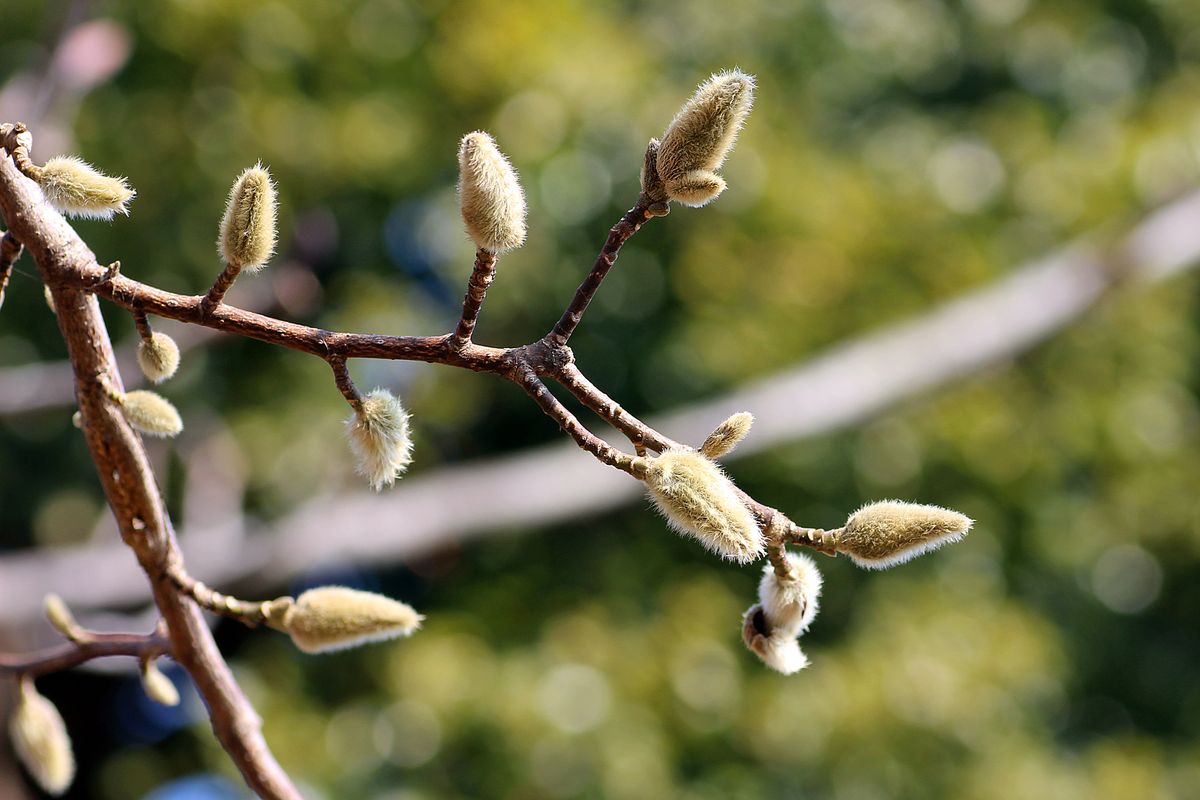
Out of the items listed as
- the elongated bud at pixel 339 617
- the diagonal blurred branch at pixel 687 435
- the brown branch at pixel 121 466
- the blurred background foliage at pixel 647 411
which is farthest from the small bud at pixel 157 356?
the blurred background foliage at pixel 647 411

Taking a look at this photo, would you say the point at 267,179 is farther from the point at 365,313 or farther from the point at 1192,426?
the point at 1192,426

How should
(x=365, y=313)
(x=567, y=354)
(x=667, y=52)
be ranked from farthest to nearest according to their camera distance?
(x=667, y=52) < (x=365, y=313) < (x=567, y=354)

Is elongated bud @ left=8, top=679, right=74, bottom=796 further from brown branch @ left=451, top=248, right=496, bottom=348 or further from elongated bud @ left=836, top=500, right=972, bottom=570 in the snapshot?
elongated bud @ left=836, top=500, right=972, bottom=570

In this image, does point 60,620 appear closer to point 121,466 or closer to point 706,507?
point 121,466

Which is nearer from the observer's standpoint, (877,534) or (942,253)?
(877,534)

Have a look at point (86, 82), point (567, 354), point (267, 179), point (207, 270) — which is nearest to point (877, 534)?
point (567, 354)

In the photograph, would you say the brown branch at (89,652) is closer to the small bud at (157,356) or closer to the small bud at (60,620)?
the small bud at (60,620)

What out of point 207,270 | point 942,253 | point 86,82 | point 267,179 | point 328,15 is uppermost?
point 328,15
